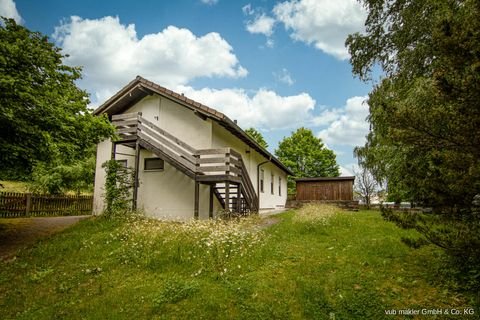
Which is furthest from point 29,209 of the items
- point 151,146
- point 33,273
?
point 33,273

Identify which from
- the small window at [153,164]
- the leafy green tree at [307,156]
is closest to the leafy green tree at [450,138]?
the small window at [153,164]

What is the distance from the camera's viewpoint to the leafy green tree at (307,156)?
39250mm

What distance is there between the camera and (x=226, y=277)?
5.25 meters

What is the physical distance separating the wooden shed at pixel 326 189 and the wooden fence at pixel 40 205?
17364 mm

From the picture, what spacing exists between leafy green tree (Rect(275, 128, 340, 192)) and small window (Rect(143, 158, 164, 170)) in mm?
27697

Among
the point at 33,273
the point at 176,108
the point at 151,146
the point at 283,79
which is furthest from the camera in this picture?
the point at 283,79

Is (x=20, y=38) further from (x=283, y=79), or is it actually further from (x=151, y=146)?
(x=283, y=79)

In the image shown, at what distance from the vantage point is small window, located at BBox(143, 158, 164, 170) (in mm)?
12914

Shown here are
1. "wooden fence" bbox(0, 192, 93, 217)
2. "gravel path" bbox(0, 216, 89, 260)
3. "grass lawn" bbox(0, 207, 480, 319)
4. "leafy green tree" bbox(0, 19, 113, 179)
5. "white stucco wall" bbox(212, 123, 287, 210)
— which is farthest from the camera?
"wooden fence" bbox(0, 192, 93, 217)

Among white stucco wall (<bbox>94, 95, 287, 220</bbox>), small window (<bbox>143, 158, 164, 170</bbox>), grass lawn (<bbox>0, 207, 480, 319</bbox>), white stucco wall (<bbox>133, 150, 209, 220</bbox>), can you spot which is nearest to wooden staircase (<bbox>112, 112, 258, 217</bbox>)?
white stucco wall (<bbox>94, 95, 287, 220</bbox>)

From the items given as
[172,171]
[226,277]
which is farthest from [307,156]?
[226,277]

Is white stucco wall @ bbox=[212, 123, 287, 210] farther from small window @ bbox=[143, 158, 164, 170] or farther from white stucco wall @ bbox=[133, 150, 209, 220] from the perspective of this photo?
small window @ bbox=[143, 158, 164, 170]

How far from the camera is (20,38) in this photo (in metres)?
7.57

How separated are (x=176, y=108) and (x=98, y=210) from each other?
21.9 feet
